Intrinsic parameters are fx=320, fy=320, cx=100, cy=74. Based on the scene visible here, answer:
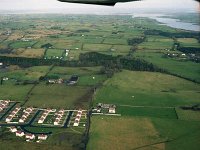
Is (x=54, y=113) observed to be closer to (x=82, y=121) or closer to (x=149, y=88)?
(x=82, y=121)

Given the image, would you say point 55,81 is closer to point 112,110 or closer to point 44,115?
point 44,115

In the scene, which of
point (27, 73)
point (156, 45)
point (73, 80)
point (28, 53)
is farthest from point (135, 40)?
point (73, 80)

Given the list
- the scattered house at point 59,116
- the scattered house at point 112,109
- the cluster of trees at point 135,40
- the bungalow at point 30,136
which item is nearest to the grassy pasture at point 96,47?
the cluster of trees at point 135,40

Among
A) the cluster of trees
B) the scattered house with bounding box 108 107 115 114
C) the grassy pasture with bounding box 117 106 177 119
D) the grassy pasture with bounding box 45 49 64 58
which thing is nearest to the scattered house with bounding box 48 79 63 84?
the scattered house with bounding box 108 107 115 114

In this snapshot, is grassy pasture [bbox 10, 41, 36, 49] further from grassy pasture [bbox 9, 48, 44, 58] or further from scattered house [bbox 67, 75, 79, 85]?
scattered house [bbox 67, 75, 79, 85]

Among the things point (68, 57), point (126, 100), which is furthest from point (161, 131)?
point (68, 57)

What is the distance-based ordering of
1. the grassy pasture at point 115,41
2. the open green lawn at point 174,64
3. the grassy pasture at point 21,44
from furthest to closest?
the grassy pasture at point 115,41 < the grassy pasture at point 21,44 < the open green lawn at point 174,64

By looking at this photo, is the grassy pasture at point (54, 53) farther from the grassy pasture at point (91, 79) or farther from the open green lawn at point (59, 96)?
the open green lawn at point (59, 96)

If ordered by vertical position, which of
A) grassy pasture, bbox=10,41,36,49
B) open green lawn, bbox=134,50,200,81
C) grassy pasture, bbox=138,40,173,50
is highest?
grassy pasture, bbox=10,41,36,49
